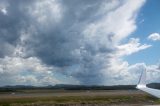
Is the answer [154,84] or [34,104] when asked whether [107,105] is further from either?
[154,84]

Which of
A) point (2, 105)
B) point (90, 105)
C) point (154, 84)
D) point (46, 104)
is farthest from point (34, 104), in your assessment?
point (154, 84)

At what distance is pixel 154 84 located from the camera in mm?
33156

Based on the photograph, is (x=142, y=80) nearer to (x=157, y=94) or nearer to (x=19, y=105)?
(x=157, y=94)

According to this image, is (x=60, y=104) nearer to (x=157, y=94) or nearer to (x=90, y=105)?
(x=90, y=105)

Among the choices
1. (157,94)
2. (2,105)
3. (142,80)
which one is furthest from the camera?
(2,105)

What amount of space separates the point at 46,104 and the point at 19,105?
597 cm

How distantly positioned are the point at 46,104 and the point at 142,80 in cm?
4023

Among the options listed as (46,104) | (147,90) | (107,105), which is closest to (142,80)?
(147,90)

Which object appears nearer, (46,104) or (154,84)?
(154,84)

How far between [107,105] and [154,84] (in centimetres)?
3325

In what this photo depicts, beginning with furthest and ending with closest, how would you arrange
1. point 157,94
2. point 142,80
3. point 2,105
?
point 2,105 → point 157,94 → point 142,80

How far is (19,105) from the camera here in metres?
64.6

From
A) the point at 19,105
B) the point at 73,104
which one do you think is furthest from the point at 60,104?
the point at 19,105

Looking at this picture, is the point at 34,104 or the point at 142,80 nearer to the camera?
the point at 142,80
